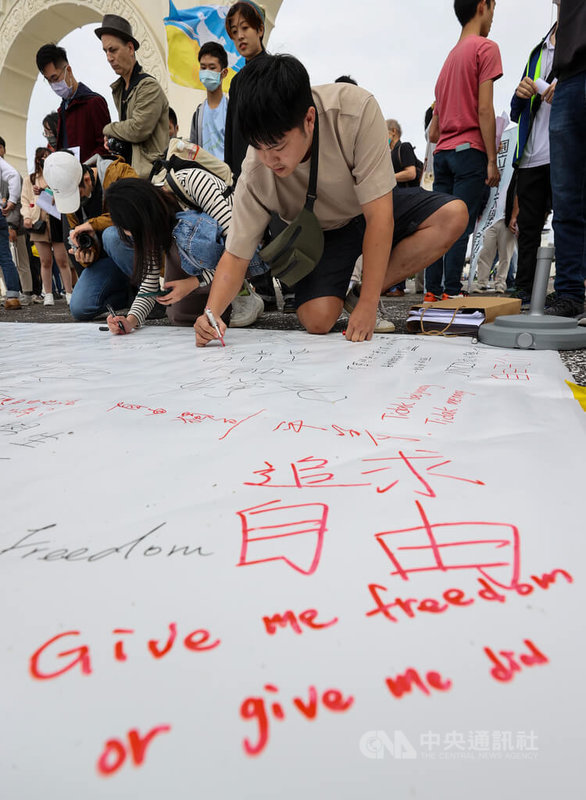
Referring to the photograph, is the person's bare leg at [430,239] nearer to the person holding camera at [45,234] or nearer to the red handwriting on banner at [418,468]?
the red handwriting on banner at [418,468]

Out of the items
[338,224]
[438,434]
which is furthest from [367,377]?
[338,224]

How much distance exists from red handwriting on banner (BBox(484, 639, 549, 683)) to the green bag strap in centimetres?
97

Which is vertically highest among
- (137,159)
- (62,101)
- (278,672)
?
(62,101)

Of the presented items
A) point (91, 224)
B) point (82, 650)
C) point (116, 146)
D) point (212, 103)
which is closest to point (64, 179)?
point (91, 224)

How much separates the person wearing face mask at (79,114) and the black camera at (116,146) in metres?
0.19

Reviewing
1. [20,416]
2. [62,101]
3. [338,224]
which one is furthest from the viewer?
[62,101]

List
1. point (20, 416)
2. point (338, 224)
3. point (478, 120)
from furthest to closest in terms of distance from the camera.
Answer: point (478, 120), point (338, 224), point (20, 416)

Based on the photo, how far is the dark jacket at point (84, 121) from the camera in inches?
84.7

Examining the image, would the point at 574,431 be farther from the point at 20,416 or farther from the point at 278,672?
the point at 20,416

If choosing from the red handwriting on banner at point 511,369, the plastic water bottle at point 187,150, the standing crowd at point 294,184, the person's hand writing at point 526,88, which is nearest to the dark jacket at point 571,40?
the standing crowd at point 294,184

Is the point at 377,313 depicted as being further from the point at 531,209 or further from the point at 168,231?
the point at 531,209

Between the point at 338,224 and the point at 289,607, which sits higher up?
the point at 338,224

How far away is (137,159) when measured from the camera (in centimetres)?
196

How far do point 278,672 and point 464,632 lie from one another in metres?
0.09
